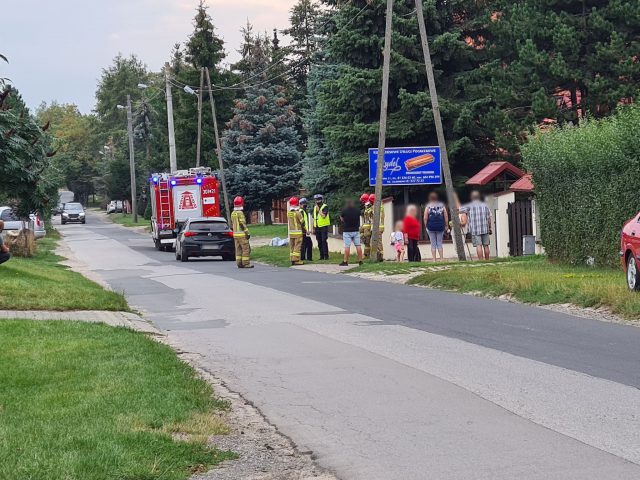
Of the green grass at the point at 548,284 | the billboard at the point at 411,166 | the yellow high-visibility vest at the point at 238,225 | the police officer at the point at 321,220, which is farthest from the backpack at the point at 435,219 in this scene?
the yellow high-visibility vest at the point at 238,225

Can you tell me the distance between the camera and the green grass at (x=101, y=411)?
21.6 ft

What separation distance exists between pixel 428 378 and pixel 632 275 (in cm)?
796

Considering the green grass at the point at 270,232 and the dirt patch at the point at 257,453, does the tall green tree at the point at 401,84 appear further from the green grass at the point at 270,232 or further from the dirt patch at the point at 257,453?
the dirt patch at the point at 257,453

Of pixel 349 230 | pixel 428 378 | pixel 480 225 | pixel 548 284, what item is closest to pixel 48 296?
pixel 548 284

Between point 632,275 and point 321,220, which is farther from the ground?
point 321,220

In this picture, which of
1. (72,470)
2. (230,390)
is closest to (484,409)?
(230,390)

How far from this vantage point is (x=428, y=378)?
10.3 metres

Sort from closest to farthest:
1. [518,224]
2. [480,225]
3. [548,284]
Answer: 1. [548,284]
2. [480,225]
3. [518,224]

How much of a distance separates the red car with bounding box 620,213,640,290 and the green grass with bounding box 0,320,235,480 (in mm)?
7888

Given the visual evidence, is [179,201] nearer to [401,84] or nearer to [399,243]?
[401,84]

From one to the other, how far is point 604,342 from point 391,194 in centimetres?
2817

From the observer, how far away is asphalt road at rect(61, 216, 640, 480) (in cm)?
704

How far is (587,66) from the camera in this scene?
123 ft

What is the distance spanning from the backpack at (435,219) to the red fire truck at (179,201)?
55.4 ft
